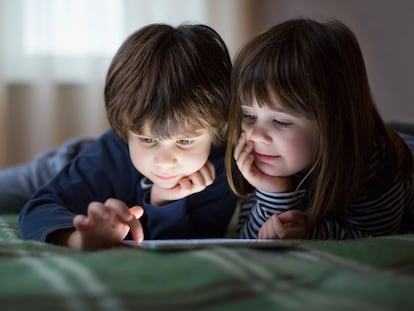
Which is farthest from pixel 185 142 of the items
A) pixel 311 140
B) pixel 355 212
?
pixel 355 212

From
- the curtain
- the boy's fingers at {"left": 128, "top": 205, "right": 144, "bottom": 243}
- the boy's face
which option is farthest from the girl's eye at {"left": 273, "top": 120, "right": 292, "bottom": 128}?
the curtain

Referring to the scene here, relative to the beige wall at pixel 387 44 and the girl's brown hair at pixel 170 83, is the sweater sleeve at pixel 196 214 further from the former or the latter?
the beige wall at pixel 387 44

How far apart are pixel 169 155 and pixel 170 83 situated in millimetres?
118

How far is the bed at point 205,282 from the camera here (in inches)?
21.7

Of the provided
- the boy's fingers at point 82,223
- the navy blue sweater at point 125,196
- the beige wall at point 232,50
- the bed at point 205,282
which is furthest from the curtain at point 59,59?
the bed at point 205,282

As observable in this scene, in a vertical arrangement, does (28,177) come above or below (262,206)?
below

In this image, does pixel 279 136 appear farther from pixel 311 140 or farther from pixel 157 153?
pixel 157 153

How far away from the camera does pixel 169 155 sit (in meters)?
1.00

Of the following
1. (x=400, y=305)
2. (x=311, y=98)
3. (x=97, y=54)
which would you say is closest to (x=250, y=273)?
(x=400, y=305)

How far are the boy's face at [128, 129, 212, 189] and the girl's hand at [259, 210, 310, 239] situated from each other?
0.16 meters

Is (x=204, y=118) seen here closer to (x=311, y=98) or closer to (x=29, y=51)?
(x=311, y=98)

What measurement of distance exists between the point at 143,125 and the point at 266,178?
24 centimetres

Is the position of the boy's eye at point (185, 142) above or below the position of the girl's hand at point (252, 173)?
above

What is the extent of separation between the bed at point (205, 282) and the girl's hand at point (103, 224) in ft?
0.54
